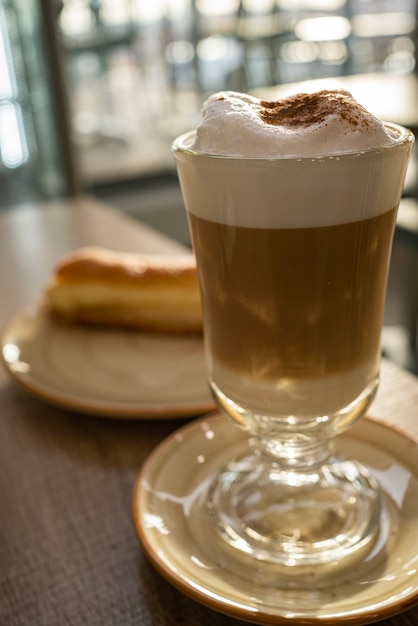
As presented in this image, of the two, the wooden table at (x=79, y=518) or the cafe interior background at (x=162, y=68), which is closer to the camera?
the wooden table at (x=79, y=518)

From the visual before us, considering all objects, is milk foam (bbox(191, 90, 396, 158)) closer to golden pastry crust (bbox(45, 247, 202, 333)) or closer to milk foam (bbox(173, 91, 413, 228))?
milk foam (bbox(173, 91, 413, 228))

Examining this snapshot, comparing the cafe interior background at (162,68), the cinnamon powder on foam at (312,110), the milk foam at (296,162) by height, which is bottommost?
the cafe interior background at (162,68)

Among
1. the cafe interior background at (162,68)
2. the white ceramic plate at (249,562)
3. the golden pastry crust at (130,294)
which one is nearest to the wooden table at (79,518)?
the white ceramic plate at (249,562)

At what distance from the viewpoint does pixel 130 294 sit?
0.87 m

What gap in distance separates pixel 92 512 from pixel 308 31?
4314 millimetres

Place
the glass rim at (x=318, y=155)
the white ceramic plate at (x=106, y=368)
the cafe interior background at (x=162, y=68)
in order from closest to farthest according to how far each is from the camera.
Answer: the glass rim at (x=318, y=155)
the white ceramic plate at (x=106, y=368)
the cafe interior background at (x=162, y=68)

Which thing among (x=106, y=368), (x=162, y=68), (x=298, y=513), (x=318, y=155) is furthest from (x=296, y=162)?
(x=162, y=68)

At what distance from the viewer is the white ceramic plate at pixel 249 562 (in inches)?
16.3

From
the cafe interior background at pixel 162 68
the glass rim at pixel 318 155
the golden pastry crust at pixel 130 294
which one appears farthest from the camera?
the cafe interior background at pixel 162 68

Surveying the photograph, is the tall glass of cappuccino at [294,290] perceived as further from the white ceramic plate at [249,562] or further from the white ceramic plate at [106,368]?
the white ceramic plate at [106,368]

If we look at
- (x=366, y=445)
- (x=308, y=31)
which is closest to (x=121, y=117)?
(x=308, y=31)

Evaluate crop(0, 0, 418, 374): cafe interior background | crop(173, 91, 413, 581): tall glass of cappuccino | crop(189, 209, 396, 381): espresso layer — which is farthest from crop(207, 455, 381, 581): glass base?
crop(0, 0, 418, 374): cafe interior background

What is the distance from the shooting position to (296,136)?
0.42m

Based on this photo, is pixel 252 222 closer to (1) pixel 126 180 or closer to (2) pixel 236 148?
(2) pixel 236 148
